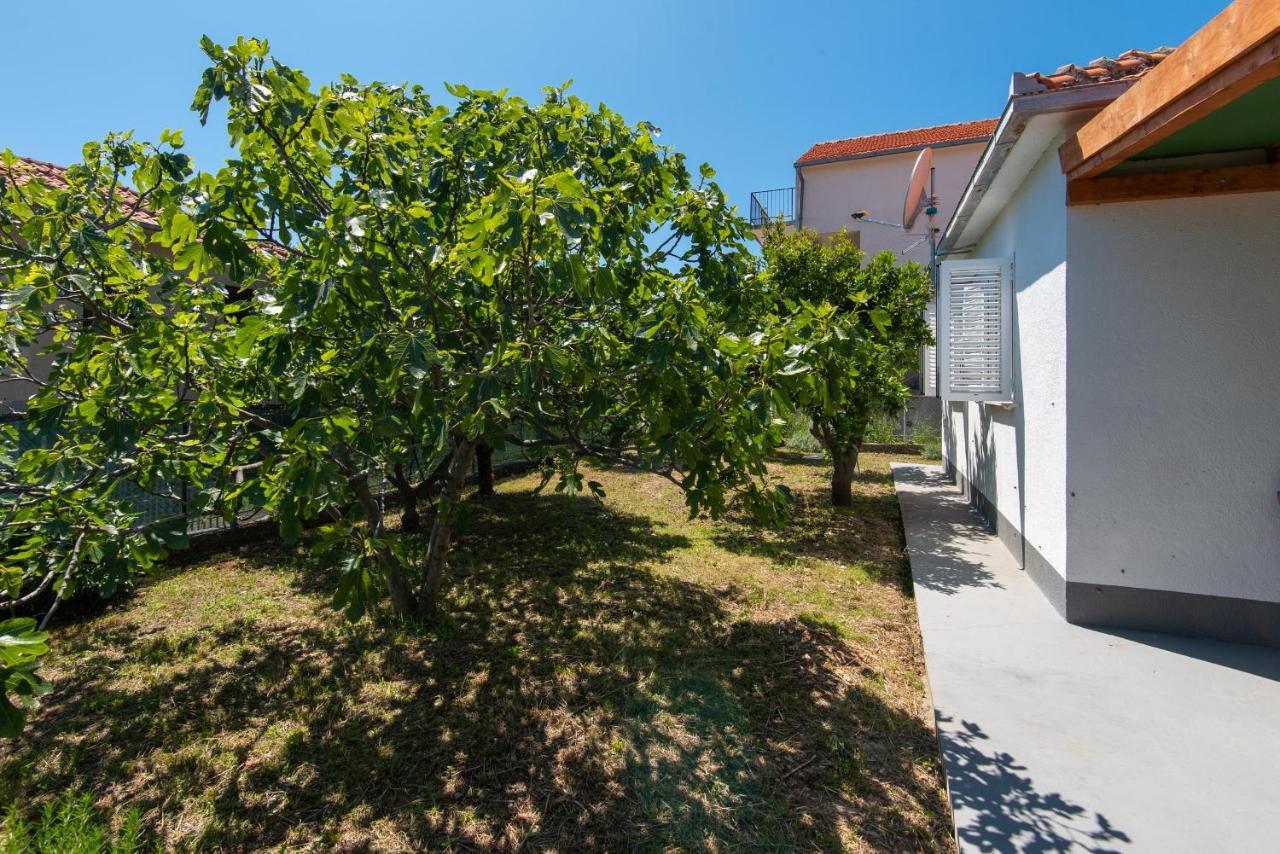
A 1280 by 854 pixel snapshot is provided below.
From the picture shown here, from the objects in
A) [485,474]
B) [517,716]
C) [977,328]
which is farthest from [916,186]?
[517,716]

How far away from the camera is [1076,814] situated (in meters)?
2.35

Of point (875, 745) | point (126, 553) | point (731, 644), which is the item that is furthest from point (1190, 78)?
point (126, 553)

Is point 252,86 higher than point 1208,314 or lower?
higher

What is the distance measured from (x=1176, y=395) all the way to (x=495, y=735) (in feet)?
13.9

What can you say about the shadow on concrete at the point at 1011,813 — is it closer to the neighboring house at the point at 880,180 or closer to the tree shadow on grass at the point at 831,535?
the tree shadow on grass at the point at 831,535

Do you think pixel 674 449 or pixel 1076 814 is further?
pixel 674 449

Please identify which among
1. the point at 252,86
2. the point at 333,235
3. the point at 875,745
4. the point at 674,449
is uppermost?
the point at 252,86

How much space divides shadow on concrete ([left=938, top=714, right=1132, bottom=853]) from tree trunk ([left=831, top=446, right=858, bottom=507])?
568 cm

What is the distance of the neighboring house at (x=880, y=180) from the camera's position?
63.7ft

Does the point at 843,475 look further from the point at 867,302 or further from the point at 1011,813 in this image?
the point at 1011,813

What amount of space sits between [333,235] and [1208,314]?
178 inches

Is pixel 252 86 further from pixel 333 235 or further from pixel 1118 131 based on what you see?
pixel 1118 131

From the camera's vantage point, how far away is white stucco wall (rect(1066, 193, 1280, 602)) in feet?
11.4

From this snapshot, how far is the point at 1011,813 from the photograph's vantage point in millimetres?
2381
